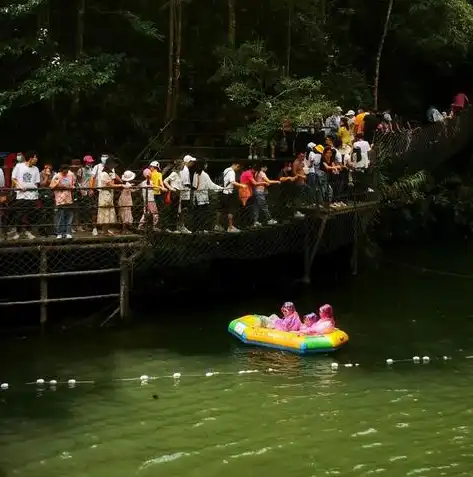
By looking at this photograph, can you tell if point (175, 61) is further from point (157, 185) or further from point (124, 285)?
point (124, 285)

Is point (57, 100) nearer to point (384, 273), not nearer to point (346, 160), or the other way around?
point (346, 160)

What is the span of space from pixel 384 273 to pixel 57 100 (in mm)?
10054

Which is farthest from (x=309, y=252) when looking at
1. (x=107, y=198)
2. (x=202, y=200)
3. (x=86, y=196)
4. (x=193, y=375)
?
(x=193, y=375)

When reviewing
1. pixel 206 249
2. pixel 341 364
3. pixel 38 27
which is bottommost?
pixel 341 364

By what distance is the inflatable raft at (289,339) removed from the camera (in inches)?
575

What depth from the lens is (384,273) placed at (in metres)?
22.6

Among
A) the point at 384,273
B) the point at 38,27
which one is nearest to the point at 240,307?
the point at 384,273

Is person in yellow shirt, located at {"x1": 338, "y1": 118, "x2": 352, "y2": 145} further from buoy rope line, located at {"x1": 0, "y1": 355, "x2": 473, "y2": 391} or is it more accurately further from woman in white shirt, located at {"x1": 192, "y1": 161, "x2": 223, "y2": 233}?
buoy rope line, located at {"x1": 0, "y1": 355, "x2": 473, "y2": 391}

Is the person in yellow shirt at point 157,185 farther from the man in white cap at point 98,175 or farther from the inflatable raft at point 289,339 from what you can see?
the inflatable raft at point 289,339

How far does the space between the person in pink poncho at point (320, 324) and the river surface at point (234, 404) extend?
24.8 inches

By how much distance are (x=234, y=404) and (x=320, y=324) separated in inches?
143

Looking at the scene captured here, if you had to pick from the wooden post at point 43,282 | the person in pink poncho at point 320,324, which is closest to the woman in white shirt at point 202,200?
the person in pink poncho at point 320,324

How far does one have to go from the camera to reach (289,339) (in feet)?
48.2

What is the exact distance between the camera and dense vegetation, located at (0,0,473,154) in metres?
19.5
